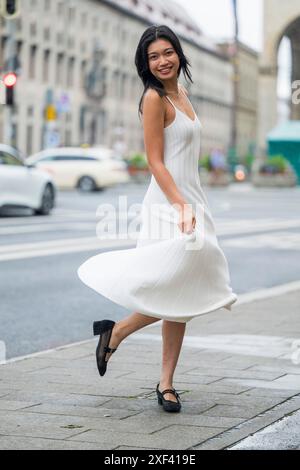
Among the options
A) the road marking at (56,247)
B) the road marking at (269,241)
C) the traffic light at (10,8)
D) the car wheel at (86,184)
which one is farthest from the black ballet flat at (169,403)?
the car wheel at (86,184)

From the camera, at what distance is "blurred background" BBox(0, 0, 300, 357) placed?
12859mm

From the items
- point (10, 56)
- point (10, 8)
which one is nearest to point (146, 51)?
point (10, 8)

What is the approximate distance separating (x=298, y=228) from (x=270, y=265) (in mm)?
8370

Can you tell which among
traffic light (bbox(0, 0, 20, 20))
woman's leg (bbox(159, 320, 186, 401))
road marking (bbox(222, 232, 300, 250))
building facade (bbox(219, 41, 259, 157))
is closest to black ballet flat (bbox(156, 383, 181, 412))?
woman's leg (bbox(159, 320, 186, 401))

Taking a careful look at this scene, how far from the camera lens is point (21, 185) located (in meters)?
24.2

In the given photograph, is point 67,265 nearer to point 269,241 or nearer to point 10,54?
point 269,241

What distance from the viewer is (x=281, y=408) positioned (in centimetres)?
566

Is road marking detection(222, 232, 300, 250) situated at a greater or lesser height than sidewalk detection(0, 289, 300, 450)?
lesser

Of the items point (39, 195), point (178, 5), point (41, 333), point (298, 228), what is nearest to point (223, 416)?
point (41, 333)

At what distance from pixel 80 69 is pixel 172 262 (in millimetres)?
81263

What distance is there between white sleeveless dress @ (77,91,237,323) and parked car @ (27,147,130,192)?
120ft

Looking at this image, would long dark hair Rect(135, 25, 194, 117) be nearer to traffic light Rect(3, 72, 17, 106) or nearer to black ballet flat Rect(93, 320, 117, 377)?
black ballet flat Rect(93, 320, 117, 377)

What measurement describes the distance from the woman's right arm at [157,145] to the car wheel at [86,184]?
3695 cm
